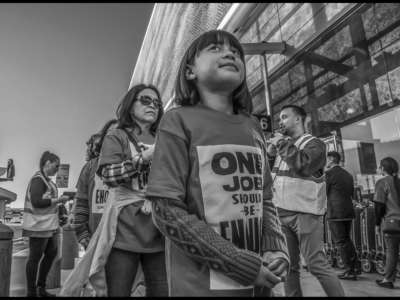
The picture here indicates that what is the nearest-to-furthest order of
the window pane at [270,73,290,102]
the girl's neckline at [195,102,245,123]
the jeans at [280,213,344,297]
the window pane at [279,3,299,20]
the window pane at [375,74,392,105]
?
1. the girl's neckline at [195,102,245,123]
2. the jeans at [280,213,344,297]
3. the window pane at [375,74,392,105]
4. the window pane at [279,3,299,20]
5. the window pane at [270,73,290,102]

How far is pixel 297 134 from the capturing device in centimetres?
222

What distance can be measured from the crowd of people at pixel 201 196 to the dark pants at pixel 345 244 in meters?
1.67

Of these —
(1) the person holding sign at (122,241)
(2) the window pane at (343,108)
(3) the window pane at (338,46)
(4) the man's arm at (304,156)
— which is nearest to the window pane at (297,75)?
(3) the window pane at (338,46)

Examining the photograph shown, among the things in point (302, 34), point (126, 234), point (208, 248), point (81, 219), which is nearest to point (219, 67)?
point (208, 248)

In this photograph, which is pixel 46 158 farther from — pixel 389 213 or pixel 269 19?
pixel 269 19

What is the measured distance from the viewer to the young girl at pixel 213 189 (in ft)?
2.06

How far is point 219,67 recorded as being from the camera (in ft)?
2.60

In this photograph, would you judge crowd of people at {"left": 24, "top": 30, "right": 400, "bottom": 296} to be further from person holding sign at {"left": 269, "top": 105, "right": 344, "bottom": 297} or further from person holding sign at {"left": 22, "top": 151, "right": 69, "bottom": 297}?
person holding sign at {"left": 22, "top": 151, "right": 69, "bottom": 297}

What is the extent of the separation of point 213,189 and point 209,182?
2 centimetres

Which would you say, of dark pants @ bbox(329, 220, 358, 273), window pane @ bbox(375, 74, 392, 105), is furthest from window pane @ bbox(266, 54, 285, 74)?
dark pants @ bbox(329, 220, 358, 273)

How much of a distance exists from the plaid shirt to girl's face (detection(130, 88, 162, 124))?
0.95ft

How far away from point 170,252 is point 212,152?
0.23 m

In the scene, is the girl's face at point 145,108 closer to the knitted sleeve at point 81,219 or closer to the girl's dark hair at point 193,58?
the girl's dark hair at point 193,58

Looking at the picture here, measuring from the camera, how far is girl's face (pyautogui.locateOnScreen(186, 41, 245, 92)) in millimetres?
789
